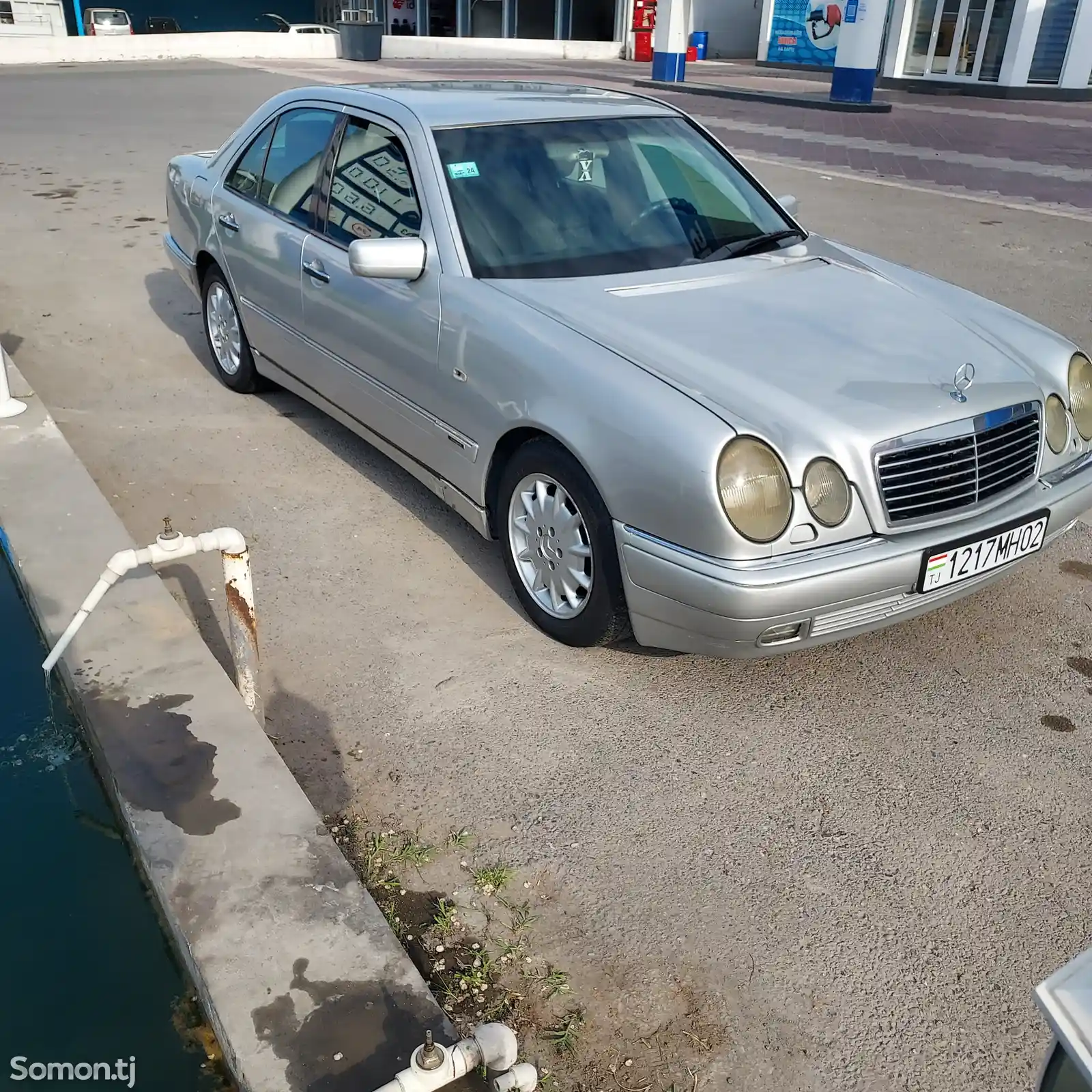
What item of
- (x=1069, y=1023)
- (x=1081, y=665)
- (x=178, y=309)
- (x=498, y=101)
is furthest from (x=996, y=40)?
(x=1069, y=1023)

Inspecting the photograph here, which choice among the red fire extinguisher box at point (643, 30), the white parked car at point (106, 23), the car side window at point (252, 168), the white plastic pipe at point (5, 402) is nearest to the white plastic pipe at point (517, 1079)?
the white plastic pipe at point (5, 402)

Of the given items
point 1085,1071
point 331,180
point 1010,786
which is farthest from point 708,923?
point 331,180

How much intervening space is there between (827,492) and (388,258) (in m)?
1.68

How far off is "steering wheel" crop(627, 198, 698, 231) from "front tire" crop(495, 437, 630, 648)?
43.7 inches

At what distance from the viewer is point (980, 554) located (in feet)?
10.2

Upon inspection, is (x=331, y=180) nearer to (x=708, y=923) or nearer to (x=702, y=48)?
(x=708, y=923)

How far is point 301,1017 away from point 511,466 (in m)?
1.85

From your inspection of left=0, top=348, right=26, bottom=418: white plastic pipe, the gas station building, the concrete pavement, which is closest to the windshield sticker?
the concrete pavement

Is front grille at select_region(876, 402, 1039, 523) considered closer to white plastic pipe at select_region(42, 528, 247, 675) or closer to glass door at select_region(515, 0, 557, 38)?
white plastic pipe at select_region(42, 528, 247, 675)

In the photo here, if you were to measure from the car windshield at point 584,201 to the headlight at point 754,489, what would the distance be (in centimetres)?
114

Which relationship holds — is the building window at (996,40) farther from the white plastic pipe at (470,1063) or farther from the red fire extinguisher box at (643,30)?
the white plastic pipe at (470,1063)

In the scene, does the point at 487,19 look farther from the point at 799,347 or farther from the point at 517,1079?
the point at 517,1079

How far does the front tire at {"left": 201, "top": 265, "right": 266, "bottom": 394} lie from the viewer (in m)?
5.29

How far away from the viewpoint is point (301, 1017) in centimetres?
207
